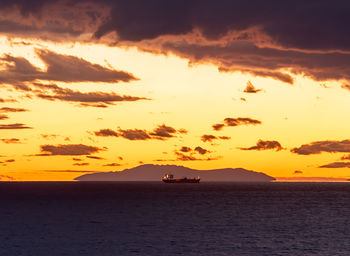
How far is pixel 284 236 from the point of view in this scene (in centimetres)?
9600

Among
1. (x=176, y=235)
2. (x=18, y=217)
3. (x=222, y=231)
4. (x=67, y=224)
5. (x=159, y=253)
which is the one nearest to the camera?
(x=159, y=253)

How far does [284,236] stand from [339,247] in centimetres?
1398

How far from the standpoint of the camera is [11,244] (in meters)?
86.0

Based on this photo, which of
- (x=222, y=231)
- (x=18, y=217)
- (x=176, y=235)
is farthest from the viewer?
(x=18, y=217)

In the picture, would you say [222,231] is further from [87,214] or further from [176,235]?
[87,214]

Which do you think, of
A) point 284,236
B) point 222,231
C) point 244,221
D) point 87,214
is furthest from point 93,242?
point 87,214

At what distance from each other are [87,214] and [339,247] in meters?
73.2

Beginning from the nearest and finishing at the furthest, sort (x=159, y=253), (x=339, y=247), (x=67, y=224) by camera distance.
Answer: (x=159, y=253) → (x=339, y=247) → (x=67, y=224)

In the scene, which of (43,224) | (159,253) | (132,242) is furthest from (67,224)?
(159,253)

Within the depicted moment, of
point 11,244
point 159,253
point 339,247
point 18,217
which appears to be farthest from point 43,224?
point 339,247

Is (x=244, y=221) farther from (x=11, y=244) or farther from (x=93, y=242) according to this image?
(x=11, y=244)

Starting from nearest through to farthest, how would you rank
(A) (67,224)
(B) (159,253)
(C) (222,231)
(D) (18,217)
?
(B) (159,253), (C) (222,231), (A) (67,224), (D) (18,217)

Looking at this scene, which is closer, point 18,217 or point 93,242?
point 93,242

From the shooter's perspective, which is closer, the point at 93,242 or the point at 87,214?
the point at 93,242
